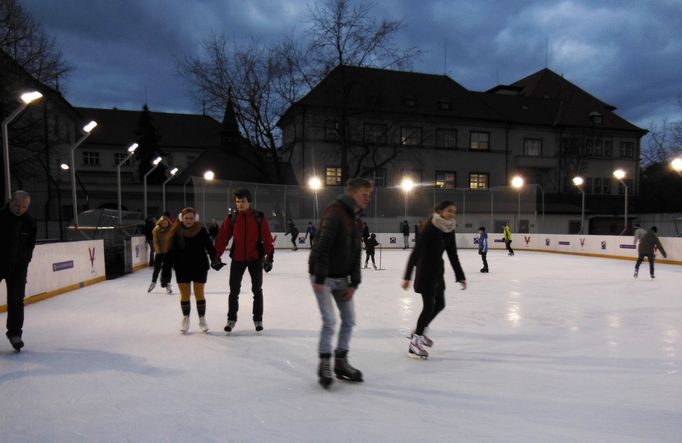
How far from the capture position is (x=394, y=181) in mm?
35969

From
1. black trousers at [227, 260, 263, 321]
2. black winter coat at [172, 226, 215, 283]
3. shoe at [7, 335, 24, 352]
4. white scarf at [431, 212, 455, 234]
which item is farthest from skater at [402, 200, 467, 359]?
shoe at [7, 335, 24, 352]

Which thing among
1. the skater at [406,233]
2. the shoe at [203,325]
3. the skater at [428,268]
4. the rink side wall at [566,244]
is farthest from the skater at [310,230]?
the skater at [428,268]

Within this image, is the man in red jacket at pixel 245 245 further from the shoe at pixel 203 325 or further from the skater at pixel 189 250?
the shoe at pixel 203 325

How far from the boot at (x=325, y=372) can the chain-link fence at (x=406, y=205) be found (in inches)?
786

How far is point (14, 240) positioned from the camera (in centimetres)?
444

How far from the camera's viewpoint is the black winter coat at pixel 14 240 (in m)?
4.39

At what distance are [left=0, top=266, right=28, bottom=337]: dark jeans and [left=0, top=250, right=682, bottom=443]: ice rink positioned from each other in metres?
0.29

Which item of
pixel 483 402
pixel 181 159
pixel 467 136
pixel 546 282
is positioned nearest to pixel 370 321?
pixel 483 402

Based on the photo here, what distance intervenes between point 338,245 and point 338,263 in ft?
0.47

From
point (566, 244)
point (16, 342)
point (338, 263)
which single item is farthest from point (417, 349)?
point (566, 244)

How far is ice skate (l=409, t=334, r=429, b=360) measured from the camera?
4.32 meters

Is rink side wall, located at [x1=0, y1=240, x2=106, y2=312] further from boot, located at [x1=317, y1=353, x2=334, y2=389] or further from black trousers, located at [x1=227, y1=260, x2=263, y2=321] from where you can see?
boot, located at [x1=317, y1=353, x2=334, y2=389]

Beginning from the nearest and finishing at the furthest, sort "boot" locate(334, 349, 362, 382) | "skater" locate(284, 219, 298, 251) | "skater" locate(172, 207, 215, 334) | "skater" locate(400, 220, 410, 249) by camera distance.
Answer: "boot" locate(334, 349, 362, 382)
"skater" locate(172, 207, 215, 334)
"skater" locate(284, 219, 298, 251)
"skater" locate(400, 220, 410, 249)

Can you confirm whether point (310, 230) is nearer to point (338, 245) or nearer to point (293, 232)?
point (293, 232)
